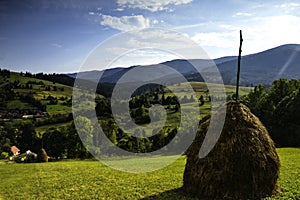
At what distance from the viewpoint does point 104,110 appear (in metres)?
110

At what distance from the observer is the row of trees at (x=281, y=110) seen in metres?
46.9

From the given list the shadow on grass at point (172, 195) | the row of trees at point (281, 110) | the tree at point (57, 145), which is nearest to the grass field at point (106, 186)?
the shadow on grass at point (172, 195)

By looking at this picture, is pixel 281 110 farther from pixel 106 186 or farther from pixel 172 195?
pixel 172 195

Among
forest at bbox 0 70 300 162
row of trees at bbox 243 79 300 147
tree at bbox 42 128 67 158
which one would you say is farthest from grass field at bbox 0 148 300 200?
tree at bbox 42 128 67 158

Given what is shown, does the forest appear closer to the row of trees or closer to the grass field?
the row of trees

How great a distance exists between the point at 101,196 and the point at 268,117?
46729 mm

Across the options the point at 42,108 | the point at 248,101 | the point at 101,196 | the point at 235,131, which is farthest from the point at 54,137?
the point at 42,108

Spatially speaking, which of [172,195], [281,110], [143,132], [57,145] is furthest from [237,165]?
[143,132]

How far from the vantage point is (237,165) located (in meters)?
11.7

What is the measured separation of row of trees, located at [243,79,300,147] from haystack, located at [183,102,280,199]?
3282cm

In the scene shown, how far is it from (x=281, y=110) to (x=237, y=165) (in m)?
43.3

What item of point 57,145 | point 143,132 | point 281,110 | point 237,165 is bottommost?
point 57,145

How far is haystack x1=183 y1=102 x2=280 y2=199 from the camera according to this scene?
11.7m

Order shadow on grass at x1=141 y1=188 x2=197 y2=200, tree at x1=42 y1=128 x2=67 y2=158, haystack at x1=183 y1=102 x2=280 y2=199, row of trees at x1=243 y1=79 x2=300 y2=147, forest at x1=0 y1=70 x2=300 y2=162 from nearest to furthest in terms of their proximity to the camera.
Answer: haystack at x1=183 y1=102 x2=280 y2=199, shadow on grass at x1=141 y1=188 x2=197 y2=200, row of trees at x1=243 y1=79 x2=300 y2=147, forest at x1=0 y1=70 x2=300 y2=162, tree at x1=42 y1=128 x2=67 y2=158
